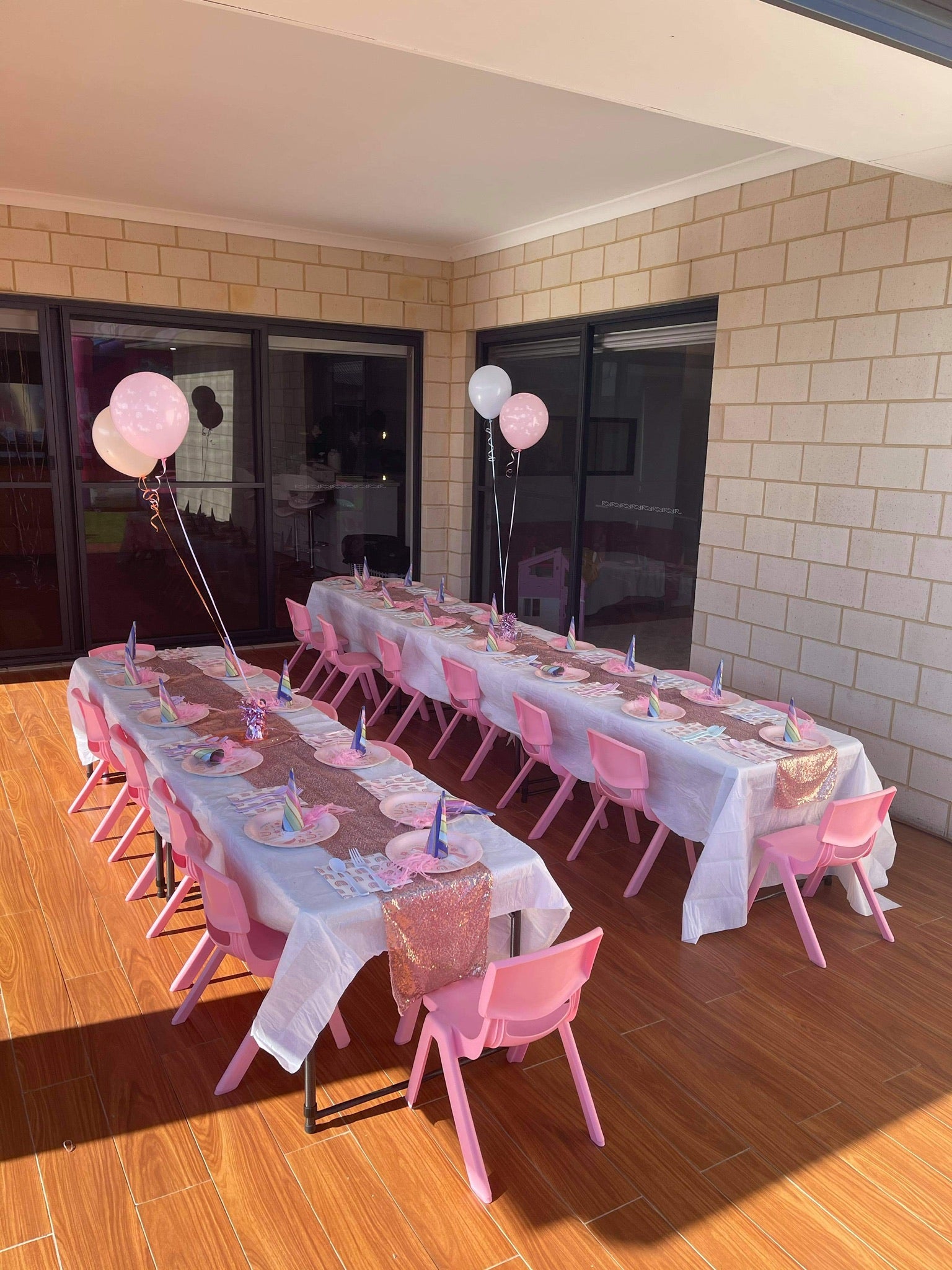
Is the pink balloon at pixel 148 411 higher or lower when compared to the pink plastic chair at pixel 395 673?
higher

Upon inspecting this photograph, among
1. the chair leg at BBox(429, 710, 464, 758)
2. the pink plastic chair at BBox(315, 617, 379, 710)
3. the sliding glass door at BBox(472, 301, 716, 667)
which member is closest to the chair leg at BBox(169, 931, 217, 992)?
the chair leg at BBox(429, 710, 464, 758)

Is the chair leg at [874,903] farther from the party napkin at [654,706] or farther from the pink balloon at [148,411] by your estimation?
the pink balloon at [148,411]

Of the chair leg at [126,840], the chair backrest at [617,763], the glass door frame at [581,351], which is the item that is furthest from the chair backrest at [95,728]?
the glass door frame at [581,351]

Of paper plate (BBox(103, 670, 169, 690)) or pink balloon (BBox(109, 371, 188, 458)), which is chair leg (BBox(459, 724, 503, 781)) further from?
pink balloon (BBox(109, 371, 188, 458))

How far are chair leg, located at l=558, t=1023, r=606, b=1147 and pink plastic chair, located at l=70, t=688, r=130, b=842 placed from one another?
239 centimetres

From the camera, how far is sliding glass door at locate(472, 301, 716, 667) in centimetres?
633

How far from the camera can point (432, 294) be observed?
8.59 meters

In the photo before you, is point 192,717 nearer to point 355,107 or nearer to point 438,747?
point 438,747

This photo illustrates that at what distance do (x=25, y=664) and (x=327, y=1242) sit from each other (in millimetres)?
6301

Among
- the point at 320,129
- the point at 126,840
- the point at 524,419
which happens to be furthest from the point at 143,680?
the point at 320,129

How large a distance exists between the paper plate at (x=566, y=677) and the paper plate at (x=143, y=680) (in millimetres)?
1872

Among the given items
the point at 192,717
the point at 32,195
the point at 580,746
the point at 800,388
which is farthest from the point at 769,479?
the point at 32,195

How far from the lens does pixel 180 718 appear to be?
3.98m

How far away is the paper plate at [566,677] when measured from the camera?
186 inches
